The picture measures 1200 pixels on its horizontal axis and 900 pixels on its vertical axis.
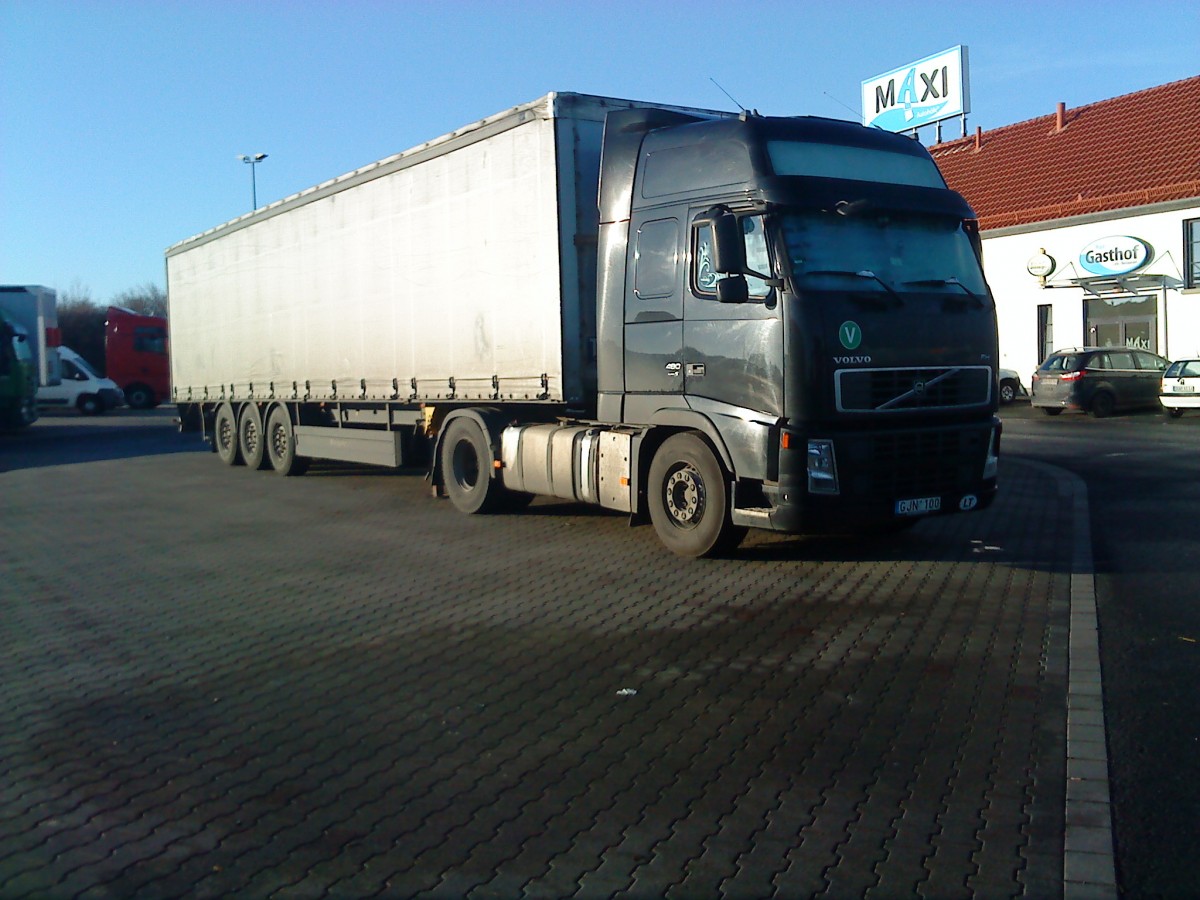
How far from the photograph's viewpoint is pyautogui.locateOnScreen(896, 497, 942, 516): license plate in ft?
30.2

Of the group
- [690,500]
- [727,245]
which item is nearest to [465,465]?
[690,500]

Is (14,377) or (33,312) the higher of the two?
(33,312)

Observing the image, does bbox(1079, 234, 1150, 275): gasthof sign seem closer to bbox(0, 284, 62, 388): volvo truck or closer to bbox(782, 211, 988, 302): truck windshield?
bbox(782, 211, 988, 302): truck windshield

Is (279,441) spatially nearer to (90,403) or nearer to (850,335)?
(850,335)

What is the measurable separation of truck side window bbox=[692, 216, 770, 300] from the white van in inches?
1628

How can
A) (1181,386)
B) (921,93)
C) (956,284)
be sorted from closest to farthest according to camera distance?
(956,284) < (1181,386) < (921,93)

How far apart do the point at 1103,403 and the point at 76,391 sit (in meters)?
36.5

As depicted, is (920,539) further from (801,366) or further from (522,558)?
(522,558)

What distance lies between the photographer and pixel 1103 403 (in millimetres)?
28906

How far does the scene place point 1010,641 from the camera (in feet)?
23.2

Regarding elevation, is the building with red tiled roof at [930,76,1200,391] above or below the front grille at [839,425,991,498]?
above

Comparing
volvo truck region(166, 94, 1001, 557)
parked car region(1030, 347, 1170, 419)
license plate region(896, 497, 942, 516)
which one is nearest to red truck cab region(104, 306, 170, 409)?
parked car region(1030, 347, 1170, 419)

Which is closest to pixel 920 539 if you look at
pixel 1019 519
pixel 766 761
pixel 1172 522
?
pixel 1019 519

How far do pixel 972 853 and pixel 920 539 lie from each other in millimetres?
7045
